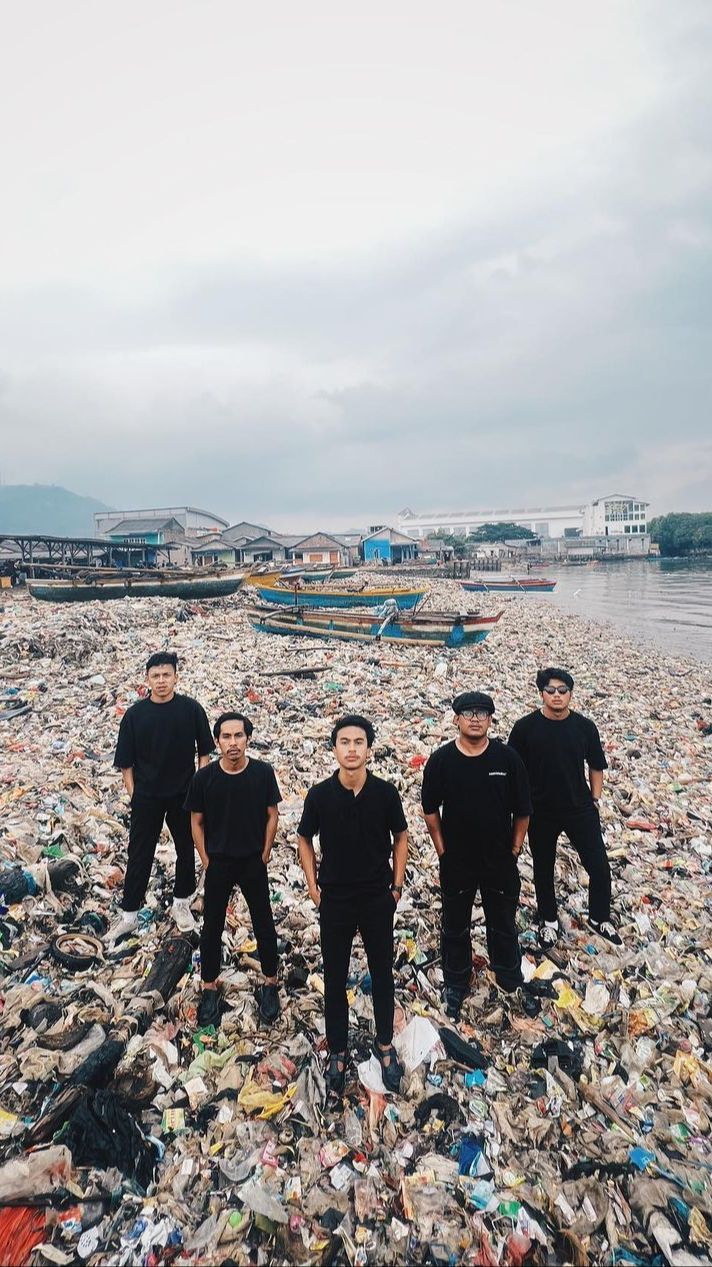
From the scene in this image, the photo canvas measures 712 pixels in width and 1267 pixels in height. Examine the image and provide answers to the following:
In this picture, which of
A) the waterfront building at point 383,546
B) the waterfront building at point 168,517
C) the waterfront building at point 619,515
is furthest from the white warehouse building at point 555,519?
the waterfront building at point 168,517

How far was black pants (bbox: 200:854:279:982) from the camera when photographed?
340 cm

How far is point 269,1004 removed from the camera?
3469mm

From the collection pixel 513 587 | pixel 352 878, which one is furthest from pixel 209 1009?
pixel 513 587

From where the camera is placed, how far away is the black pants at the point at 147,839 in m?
4.12

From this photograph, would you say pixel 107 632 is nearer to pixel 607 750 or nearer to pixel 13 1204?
pixel 607 750

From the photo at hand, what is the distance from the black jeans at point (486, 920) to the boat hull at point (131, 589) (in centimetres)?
2296

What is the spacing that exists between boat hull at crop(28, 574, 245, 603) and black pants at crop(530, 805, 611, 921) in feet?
74.8

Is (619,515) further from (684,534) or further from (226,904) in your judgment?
(226,904)

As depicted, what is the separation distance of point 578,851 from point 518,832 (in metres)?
0.97

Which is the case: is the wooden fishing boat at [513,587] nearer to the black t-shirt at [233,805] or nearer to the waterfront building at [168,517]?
the waterfront building at [168,517]

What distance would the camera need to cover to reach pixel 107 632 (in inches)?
610

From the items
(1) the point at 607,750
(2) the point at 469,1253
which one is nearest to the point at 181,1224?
(2) the point at 469,1253

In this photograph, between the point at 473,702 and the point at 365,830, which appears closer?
the point at 365,830

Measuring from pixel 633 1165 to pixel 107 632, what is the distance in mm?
15426
